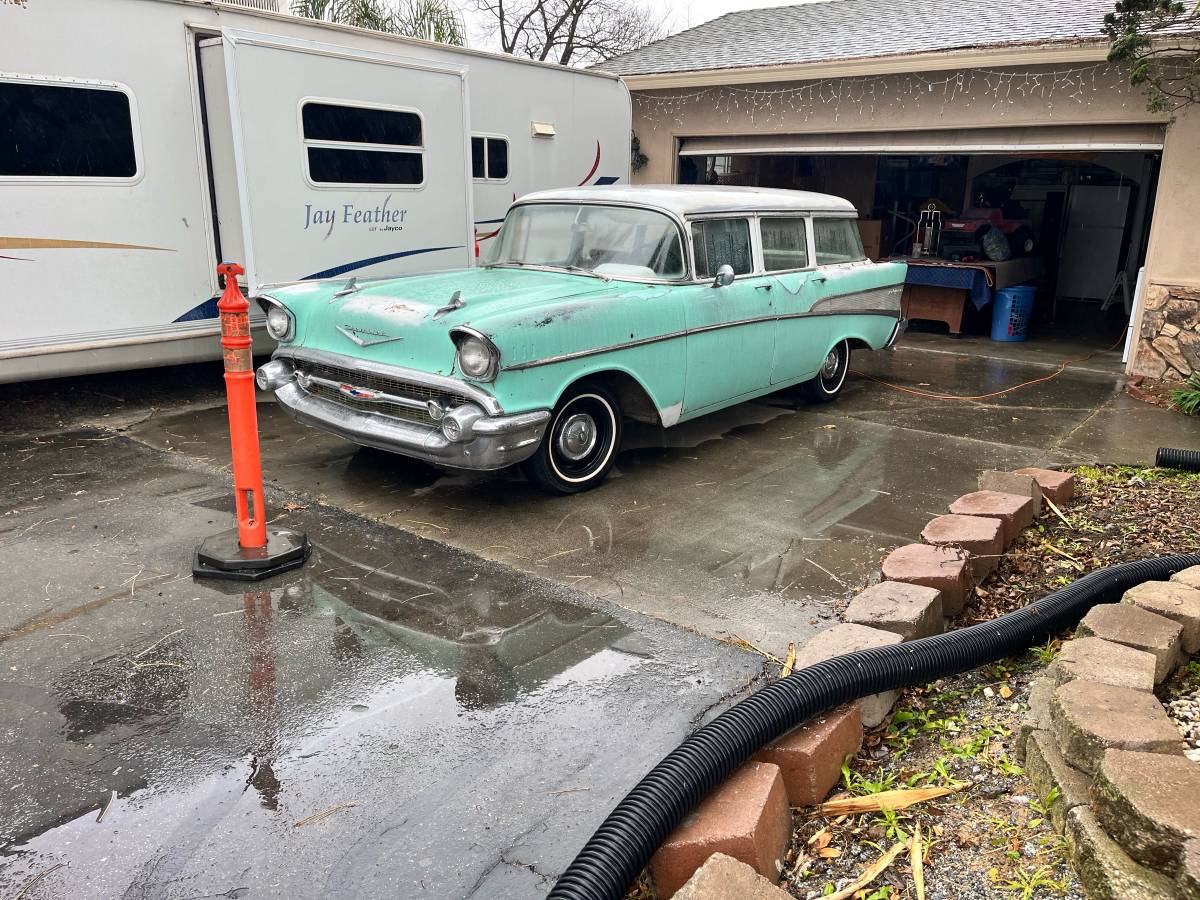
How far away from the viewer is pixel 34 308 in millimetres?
6102

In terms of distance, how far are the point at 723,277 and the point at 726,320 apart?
0.32 metres

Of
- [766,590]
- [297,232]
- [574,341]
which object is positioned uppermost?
[297,232]

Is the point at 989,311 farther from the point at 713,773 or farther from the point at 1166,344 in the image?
the point at 713,773

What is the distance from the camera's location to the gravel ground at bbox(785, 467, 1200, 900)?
229 cm

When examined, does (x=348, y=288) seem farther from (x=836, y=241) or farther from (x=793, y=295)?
(x=836, y=241)

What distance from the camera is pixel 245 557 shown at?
163 inches

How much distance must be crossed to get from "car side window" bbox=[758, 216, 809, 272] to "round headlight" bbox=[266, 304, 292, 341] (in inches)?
127

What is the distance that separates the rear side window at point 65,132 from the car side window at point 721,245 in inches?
162

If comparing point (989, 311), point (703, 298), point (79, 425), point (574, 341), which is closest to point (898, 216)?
point (989, 311)

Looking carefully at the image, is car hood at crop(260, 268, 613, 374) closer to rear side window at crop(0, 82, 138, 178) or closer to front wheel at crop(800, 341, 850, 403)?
rear side window at crop(0, 82, 138, 178)

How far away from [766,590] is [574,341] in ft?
5.63

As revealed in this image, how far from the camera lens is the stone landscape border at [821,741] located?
2.27 m

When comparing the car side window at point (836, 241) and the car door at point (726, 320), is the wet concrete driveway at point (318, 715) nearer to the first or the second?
the car door at point (726, 320)

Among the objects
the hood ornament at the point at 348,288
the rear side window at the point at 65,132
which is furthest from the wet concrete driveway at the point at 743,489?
the rear side window at the point at 65,132
